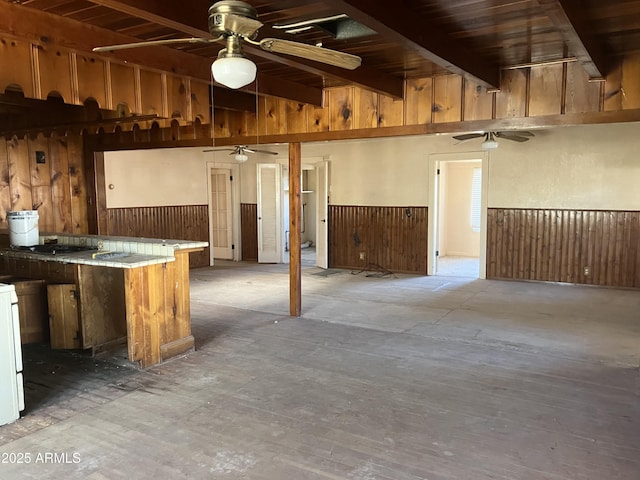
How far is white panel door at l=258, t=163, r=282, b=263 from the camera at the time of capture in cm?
948

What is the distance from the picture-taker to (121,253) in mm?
4242

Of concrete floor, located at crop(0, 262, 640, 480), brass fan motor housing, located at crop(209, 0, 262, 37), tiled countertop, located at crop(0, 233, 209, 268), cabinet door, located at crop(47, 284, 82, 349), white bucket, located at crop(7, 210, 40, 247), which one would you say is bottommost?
concrete floor, located at crop(0, 262, 640, 480)

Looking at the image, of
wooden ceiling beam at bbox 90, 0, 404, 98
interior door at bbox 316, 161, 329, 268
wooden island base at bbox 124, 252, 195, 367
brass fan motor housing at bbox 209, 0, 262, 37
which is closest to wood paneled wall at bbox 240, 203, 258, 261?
interior door at bbox 316, 161, 329, 268

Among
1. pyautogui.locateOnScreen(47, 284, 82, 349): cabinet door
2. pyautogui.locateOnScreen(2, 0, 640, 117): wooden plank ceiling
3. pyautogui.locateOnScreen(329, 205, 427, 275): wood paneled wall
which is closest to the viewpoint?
pyautogui.locateOnScreen(2, 0, 640, 117): wooden plank ceiling

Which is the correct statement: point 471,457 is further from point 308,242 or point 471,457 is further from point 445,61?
point 308,242

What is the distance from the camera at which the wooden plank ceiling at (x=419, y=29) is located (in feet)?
8.64

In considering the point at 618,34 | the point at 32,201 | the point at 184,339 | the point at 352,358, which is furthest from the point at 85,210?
the point at 618,34

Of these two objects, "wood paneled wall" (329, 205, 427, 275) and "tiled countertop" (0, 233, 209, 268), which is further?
"wood paneled wall" (329, 205, 427, 275)

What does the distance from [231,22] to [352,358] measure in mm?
2864

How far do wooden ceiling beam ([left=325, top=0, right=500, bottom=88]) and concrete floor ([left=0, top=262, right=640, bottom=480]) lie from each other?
7.50 ft

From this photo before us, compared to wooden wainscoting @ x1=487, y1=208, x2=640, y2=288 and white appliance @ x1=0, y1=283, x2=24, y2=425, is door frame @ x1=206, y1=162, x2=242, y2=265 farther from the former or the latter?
white appliance @ x1=0, y1=283, x2=24, y2=425

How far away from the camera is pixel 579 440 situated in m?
2.75

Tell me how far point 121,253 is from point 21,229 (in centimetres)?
133

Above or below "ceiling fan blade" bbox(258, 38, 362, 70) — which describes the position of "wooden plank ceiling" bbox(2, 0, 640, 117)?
above
